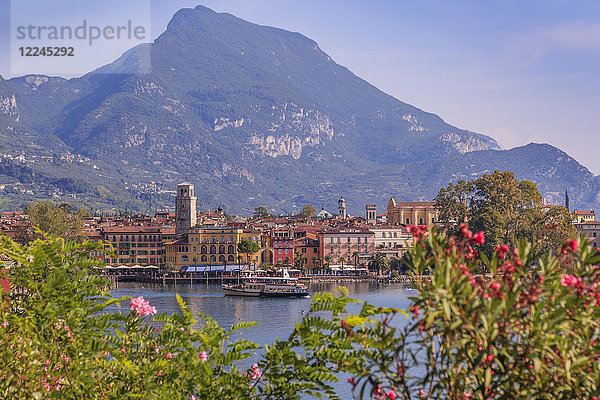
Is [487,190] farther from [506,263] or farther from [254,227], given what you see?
[506,263]

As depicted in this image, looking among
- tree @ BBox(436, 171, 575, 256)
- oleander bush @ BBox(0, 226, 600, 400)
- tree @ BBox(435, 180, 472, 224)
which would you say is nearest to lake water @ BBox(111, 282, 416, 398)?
tree @ BBox(435, 180, 472, 224)

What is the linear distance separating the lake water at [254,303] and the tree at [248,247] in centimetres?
930

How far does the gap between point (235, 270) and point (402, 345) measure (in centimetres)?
8725

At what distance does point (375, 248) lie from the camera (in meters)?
108

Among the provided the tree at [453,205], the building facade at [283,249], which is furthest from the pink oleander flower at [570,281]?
the building facade at [283,249]

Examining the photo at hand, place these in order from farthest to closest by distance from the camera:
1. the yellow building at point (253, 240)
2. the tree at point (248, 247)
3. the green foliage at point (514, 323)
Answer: the yellow building at point (253, 240) < the tree at point (248, 247) < the green foliage at point (514, 323)

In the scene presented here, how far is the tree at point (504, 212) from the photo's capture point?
72.1 meters

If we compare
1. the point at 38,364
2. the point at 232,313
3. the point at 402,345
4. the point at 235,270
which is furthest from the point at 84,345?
the point at 235,270

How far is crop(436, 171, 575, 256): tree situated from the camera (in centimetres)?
7212

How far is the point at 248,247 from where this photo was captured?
3693 inches

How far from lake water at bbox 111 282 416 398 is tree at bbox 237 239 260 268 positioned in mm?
9305

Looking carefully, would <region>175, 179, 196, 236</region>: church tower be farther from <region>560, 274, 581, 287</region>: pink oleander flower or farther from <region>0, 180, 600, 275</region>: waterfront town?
<region>560, 274, 581, 287</region>: pink oleander flower

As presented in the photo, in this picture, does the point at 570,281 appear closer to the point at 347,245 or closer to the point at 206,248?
the point at 206,248

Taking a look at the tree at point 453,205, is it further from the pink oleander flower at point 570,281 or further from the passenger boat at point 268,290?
the pink oleander flower at point 570,281
